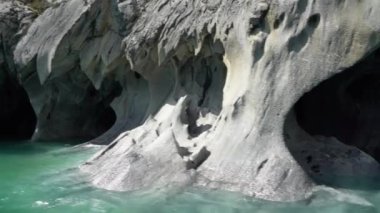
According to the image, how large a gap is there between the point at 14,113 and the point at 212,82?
1156 cm

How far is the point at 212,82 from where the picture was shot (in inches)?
529

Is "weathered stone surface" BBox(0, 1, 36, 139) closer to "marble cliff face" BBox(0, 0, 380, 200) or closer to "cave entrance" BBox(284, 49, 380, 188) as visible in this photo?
"marble cliff face" BBox(0, 0, 380, 200)

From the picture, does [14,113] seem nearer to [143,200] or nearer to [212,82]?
[212,82]

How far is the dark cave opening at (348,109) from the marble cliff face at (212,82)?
28mm

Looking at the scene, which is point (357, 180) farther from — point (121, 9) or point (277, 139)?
point (121, 9)

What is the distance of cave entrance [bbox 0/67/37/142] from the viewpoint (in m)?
20.3

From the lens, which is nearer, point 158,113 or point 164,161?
point 164,161

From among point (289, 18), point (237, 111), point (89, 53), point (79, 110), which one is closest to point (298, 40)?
point (289, 18)

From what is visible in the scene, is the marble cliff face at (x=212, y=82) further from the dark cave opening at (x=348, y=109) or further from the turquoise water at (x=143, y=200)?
the turquoise water at (x=143, y=200)

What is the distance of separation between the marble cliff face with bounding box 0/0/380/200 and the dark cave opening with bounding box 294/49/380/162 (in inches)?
1.1

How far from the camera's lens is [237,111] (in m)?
10.9

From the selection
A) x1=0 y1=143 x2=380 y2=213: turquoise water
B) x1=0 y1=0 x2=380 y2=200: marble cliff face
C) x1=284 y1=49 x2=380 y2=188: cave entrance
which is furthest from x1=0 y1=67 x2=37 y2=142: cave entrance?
x1=284 y1=49 x2=380 y2=188: cave entrance

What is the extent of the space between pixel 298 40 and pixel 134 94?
760cm

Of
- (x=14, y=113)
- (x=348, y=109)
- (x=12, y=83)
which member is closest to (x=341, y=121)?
(x=348, y=109)
